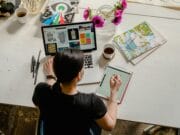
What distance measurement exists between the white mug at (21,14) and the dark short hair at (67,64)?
1.94 ft

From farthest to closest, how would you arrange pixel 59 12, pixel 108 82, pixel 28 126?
pixel 28 126, pixel 59 12, pixel 108 82

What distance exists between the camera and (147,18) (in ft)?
5.82

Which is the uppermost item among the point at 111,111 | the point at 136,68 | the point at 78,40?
the point at 78,40

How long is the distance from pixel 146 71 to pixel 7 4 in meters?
0.84

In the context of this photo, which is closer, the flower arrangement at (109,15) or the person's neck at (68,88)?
the person's neck at (68,88)

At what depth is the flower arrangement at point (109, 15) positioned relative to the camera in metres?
1.67

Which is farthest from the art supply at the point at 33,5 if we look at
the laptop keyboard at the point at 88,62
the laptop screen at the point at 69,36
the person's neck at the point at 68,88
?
the person's neck at the point at 68,88

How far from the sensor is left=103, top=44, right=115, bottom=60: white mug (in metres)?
1.61

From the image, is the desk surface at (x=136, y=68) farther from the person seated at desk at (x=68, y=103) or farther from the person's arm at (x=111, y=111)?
the person seated at desk at (x=68, y=103)

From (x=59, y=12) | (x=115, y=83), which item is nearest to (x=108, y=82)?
(x=115, y=83)

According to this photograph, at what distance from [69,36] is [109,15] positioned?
27cm

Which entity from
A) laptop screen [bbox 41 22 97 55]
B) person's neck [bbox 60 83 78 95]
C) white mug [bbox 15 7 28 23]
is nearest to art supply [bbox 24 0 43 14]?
white mug [bbox 15 7 28 23]

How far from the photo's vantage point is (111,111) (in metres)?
1.44

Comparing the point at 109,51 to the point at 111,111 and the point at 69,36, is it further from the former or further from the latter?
the point at 111,111
